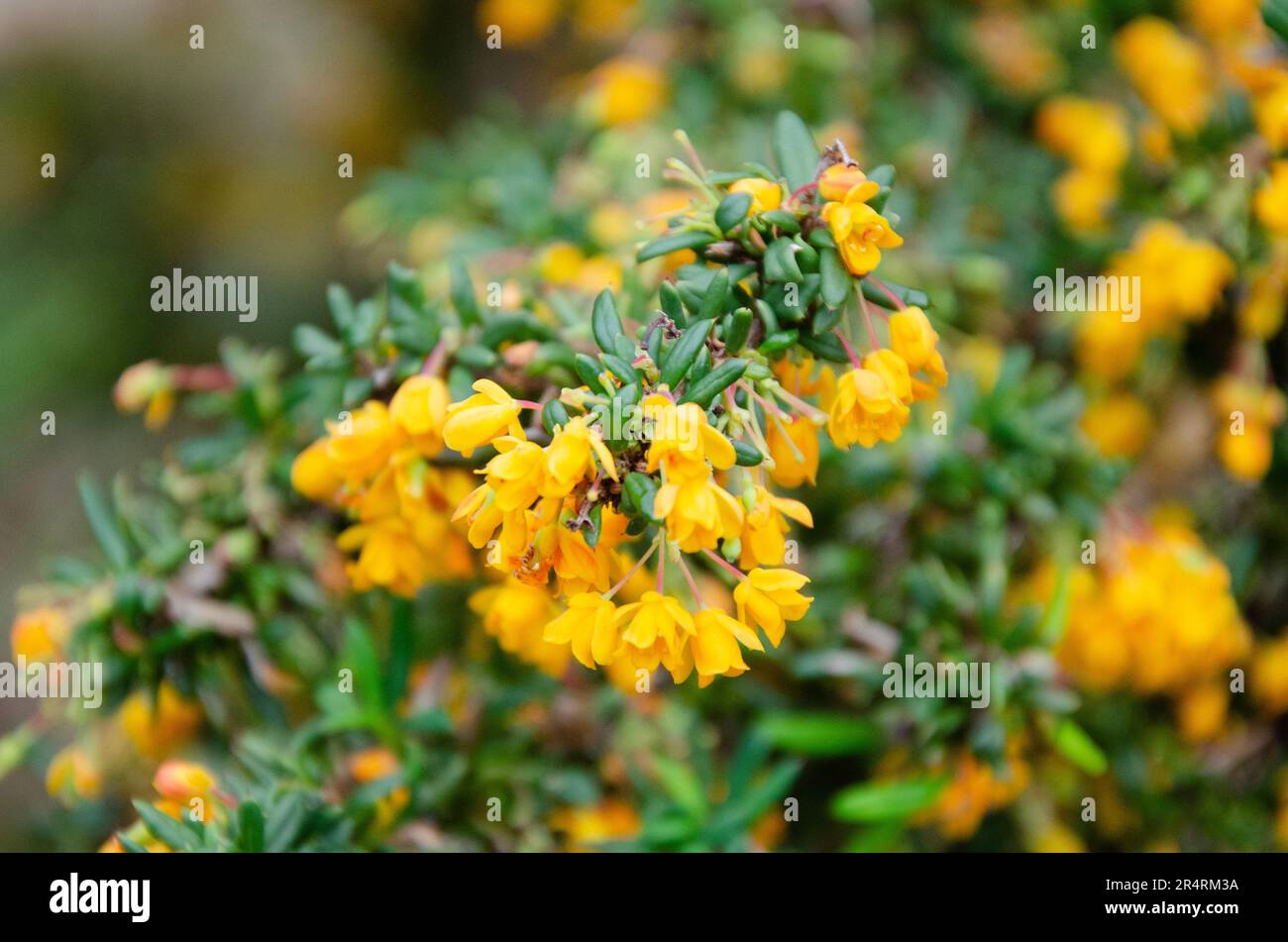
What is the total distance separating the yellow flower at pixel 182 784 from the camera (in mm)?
1669

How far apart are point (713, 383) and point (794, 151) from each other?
54 centimetres

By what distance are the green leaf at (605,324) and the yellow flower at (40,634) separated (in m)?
1.16

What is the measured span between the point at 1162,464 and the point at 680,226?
174cm

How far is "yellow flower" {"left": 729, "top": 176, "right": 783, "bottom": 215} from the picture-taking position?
1421mm

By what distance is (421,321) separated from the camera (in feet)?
5.58

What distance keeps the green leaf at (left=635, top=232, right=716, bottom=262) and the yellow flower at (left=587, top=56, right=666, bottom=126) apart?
128cm

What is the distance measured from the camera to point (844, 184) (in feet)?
4.45

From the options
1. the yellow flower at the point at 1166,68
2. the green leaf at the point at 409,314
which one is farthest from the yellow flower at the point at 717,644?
the yellow flower at the point at 1166,68

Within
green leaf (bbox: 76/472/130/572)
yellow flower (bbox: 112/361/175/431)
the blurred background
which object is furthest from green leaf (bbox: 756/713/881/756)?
the blurred background

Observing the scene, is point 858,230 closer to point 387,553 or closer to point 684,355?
point 684,355

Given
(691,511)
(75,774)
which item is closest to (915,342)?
(691,511)

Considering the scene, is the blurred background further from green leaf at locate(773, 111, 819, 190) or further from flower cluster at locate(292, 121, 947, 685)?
flower cluster at locate(292, 121, 947, 685)

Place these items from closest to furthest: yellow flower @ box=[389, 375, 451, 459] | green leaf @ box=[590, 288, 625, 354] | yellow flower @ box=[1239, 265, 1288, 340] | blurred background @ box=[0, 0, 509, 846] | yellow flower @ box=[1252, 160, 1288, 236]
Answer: green leaf @ box=[590, 288, 625, 354] → yellow flower @ box=[389, 375, 451, 459] → yellow flower @ box=[1252, 160, 1288, 236] → yellow flower @ box=[1239, 265, 1288, 340] → blurred background @ box=[0, 0, 509, 846]
